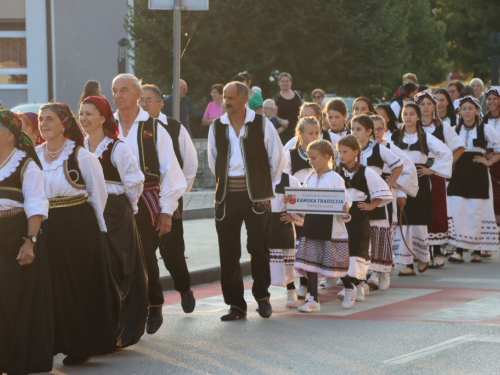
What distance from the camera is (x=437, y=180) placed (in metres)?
11.8

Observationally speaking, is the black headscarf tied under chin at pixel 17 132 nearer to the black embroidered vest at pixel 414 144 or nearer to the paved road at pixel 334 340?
the paved road at pixel 334 340

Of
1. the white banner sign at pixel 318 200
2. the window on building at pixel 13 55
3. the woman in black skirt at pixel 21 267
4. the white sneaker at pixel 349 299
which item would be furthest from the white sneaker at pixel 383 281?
the window on building at pixel 13 55

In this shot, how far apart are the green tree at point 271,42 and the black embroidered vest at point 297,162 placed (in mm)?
17414

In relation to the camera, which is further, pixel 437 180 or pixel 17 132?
pixel 437 180

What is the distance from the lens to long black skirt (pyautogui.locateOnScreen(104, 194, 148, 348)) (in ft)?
22.3

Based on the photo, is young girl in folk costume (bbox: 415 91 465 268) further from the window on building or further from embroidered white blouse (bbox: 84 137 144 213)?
the window on building

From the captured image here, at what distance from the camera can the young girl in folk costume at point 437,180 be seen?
38.2 feet

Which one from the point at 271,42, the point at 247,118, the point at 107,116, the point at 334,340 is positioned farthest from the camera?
the point at 271,42

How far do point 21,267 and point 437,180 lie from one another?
684 cm

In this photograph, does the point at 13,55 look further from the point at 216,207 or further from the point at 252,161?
the point at 252,161

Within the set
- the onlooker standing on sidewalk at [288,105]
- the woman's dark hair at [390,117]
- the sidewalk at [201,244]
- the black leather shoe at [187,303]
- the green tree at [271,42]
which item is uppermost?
the green tree at [271,42]

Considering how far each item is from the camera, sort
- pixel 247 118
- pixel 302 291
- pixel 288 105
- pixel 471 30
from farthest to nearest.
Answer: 1. pixel 471 30
2. pixel 288 105
3. pixel 302 291
4. pixel 247 118

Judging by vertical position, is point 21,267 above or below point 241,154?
below

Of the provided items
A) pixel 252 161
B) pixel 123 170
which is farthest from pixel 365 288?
pixel 123 170
